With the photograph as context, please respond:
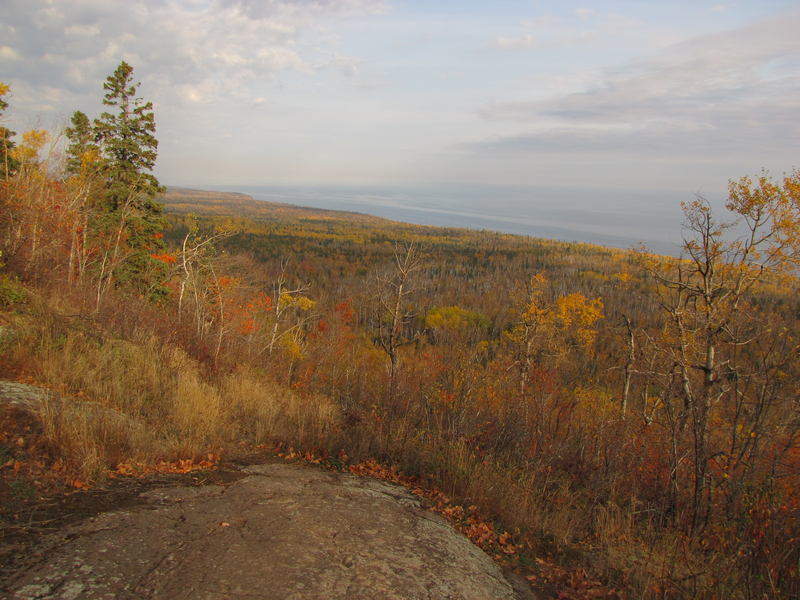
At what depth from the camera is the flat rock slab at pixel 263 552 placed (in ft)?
8.52

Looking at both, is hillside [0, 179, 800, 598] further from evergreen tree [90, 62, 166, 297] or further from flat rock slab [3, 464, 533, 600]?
evergreen tree [90, 62, 166, 297]

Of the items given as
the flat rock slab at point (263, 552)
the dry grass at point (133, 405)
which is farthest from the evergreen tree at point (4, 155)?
the flat rock slab at point (263, 552)

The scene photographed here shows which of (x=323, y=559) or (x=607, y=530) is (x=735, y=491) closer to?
(x=607, y=530)

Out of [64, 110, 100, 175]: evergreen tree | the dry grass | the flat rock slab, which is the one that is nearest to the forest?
the dry grass

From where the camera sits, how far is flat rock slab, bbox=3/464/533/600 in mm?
2598

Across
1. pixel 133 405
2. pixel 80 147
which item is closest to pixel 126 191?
pixel 80 147

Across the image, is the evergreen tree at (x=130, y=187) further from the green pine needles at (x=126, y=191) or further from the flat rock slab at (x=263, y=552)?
the flat rock slab at (x=263, y=552)

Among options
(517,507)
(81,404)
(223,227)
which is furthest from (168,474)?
(223,227)

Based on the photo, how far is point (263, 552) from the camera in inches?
123

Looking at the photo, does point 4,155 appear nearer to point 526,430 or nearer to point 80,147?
point 80,147

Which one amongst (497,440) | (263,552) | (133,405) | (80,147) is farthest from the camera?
(80,147)

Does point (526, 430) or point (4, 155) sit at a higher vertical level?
point (4, 155)

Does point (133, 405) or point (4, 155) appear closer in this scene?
point (133, 405)

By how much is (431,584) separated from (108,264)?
22205 millimetres
